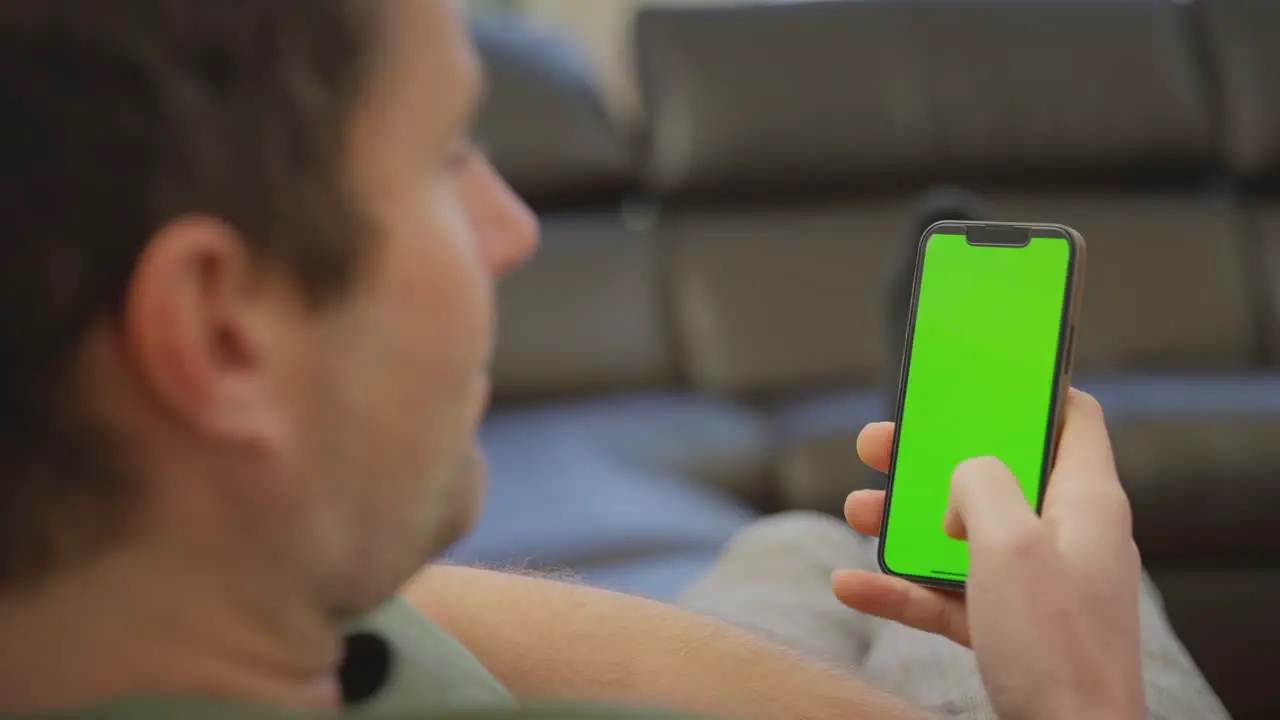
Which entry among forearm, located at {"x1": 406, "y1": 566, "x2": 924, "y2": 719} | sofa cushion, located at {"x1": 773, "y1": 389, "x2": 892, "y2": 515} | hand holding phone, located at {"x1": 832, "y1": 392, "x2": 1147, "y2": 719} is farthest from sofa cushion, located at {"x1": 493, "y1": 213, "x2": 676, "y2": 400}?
hand holding phone, located at {"x1": 832, "y1": 392, "x2": 1147, "y2": 719}

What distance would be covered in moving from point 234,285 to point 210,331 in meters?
0.02

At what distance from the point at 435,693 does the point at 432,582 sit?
214 mm

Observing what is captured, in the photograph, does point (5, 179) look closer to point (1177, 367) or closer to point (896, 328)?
point (896, 328)

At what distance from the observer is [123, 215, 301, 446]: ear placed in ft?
1.23

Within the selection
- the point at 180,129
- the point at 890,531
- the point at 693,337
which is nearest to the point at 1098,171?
the point at 693,337

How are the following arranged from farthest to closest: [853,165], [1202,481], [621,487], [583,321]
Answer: [853,165], [583,321], [1202,481], [621,487]

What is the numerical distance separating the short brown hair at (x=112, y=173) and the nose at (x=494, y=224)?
0.09 m

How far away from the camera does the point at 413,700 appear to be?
53 cm

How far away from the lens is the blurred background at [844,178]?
2029 millimetres

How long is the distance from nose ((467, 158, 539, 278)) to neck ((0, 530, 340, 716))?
0.48 ft

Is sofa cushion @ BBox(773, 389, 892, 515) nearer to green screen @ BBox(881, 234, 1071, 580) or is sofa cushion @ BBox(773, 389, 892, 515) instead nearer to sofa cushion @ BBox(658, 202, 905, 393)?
sofa cushion @ BBox(658, 202, 905, 393)

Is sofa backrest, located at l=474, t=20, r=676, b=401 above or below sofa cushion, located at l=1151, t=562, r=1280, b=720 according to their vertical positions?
above

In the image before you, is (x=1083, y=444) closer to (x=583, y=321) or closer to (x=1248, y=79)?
(x=583, y=321)

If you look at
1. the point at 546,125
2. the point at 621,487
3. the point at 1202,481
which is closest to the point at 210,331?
the point at 621,487
